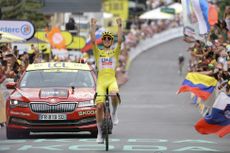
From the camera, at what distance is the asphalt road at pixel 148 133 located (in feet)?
58.9

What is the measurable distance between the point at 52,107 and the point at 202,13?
29.5 feet

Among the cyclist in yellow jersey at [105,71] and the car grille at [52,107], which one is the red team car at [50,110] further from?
the cyclist in yellow jersey at [105,71]

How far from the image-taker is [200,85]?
25.0 meters

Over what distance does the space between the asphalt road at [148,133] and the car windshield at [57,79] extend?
1.07 meters

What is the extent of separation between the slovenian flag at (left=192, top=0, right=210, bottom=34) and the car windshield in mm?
6810

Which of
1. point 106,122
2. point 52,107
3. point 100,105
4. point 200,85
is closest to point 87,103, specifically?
point 52,107

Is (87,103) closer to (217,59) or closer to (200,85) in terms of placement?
(200,85)

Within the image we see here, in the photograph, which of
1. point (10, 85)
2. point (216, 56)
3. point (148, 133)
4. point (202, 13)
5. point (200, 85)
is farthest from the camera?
point (202, 13)

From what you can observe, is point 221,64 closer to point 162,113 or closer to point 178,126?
point 178,126

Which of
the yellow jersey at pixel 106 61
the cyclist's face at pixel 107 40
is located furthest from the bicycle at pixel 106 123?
the cyclist's face at pixel 107 40

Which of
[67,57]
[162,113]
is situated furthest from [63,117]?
[67,57]

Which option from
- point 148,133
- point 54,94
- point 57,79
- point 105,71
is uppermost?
point 105,71

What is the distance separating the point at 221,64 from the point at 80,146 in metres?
6.41

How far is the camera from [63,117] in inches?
791
